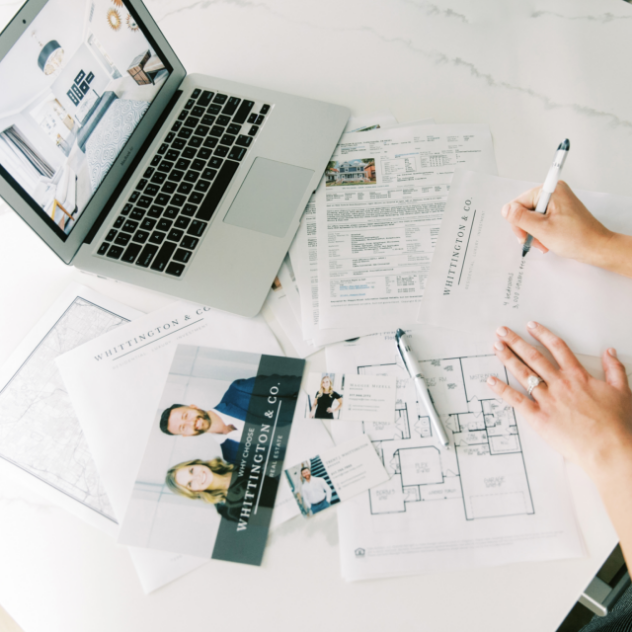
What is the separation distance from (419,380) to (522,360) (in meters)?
0.14

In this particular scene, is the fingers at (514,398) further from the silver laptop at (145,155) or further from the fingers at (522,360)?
the silver laptop at (145,155)

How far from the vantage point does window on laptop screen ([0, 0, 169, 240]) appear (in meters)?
0.64

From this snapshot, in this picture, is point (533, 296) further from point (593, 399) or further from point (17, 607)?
point (17, 607)

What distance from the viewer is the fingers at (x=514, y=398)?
61 centimetres

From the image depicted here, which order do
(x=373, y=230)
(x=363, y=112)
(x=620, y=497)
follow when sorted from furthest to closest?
(x=363, y=112)
(x=373, y=230)
(x=620, y=497)

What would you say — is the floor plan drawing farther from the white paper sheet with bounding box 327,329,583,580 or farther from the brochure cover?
the brochure cover

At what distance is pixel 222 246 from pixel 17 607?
20.5 inches

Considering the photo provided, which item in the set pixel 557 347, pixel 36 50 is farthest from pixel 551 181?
pixel 36 50

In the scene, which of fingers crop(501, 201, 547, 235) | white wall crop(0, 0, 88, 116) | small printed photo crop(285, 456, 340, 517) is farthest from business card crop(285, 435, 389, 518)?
white wall crop(0, 0, 88, 116)

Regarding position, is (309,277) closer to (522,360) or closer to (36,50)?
(522,360)

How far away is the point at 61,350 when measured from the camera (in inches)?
28.5

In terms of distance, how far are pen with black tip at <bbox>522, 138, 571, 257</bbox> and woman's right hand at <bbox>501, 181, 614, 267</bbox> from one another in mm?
11

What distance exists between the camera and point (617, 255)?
0.66m

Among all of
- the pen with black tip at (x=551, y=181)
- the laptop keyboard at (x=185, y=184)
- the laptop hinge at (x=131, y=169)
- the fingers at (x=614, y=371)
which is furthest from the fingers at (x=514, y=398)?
the laptop hinge at (x=131, y=169)
